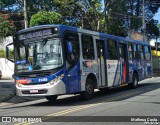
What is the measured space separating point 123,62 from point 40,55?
23.7 ft

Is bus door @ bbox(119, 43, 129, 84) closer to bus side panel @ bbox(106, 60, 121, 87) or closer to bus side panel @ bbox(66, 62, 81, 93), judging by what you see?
bus side panel @ bbox(106, 60, 121, 87)

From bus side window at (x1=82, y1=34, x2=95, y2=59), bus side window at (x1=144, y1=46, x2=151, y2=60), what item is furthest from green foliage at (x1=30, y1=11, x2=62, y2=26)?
bus side window at (x1=82, y1=34, x2=95, y2=59)

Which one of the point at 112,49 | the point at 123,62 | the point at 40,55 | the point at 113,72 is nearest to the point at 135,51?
the point at 123,62

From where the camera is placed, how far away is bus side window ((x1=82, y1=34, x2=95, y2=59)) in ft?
49.6

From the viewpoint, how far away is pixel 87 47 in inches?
→ 606

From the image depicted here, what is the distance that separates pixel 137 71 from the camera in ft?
71.6

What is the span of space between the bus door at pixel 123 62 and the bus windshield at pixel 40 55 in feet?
21.4

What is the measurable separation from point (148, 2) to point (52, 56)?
45.1 m

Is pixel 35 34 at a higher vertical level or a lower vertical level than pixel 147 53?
higher

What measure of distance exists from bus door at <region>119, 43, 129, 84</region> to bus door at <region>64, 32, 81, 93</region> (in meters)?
5.31

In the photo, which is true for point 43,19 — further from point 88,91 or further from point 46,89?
point 46,89

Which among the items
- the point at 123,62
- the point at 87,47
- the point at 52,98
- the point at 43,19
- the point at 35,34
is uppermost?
the point at 43,19

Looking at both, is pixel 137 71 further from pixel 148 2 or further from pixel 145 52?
pixel 148 2

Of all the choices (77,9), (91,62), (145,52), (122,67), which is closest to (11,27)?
(77,9)
